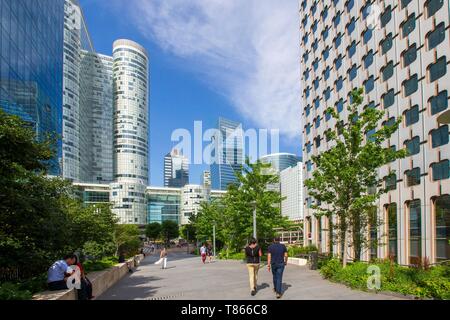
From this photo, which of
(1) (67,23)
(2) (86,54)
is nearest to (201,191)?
(2) (86,54)

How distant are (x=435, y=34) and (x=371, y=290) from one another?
71.7ft

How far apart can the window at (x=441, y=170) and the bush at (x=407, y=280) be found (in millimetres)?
14636

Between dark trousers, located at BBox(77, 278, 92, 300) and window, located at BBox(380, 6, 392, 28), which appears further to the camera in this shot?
window, located at BBox(380, 6, 392, 28)

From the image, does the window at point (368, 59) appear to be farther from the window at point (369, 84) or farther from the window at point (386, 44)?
the window at point (386, 44)

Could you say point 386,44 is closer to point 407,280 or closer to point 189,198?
point 407,280

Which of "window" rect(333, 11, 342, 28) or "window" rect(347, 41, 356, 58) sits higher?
"window" rect(333, 11, 342, 28)

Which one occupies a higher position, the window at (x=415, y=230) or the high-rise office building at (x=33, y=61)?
the high-rise office building at (x=33, y=61)

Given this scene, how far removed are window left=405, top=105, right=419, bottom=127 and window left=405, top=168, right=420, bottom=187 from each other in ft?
11.3

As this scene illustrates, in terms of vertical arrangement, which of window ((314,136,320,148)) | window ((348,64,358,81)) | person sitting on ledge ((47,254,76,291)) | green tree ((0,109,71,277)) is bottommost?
person sitting on ledge ((47,254,76,291))

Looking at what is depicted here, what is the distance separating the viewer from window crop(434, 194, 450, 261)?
84.2 feet

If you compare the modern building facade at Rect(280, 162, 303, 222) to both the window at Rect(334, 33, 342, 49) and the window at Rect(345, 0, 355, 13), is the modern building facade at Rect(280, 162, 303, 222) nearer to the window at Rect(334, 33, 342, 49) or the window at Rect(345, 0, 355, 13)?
the window at Rect(334, 33, 342, 49)

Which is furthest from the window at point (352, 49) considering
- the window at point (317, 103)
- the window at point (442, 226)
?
the window at point (442, 226)

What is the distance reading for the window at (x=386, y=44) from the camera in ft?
109

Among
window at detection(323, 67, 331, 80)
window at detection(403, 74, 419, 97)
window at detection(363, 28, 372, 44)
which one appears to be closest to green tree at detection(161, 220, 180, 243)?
window at detection(323, 67, 331, 80)
